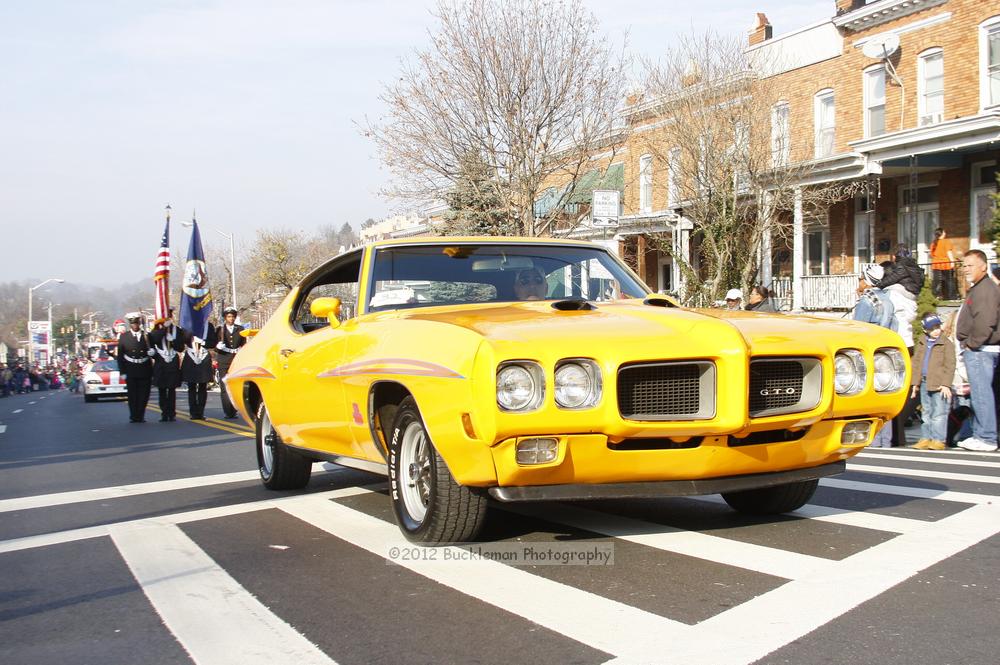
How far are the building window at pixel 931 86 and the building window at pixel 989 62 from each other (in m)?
1.07

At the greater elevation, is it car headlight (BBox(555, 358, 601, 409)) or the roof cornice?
the roof cornice

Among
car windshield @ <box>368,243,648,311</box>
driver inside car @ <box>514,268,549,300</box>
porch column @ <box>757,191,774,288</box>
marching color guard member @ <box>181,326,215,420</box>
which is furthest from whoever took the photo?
porch column @ <box>757,191,774,288</box>

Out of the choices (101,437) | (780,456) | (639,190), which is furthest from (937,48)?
(780,456)

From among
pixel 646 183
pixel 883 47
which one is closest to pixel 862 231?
pixel 883 47

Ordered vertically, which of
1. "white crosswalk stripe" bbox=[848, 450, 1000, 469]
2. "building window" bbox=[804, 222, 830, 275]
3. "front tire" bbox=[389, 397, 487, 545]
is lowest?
"white crosswalk stripe" bbox=[848, 450, 1000, 469]

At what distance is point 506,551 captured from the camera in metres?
4.78

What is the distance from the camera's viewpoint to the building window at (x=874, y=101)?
80.6 ft

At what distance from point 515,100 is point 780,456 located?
20487 millimetres

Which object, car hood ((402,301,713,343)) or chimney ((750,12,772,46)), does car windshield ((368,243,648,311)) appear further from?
chimney ((750,12,772,46))

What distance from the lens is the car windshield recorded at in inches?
233

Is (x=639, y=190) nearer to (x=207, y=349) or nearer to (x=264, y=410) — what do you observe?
(x=207, y=349)

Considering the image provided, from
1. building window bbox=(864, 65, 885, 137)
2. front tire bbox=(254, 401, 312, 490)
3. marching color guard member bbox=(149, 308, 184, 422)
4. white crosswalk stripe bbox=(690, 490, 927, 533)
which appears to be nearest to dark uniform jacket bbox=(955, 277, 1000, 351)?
white crosswalk stripe bbox=(690, 490, 927, 533)

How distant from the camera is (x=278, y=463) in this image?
7.11 metres

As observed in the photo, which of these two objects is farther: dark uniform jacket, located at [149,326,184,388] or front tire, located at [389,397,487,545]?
dark uniform jacket, located at [149,326,184,388]
